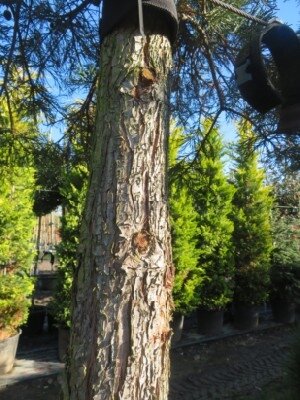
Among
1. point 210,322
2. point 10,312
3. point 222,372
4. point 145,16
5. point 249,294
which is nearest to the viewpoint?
point 145,16

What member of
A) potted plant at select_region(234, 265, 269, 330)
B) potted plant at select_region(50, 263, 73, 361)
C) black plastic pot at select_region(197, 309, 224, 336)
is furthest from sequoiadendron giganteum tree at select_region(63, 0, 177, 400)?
potted plant at select_region(234, 265, 269, 330)

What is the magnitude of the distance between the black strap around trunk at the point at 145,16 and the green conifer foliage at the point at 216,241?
5451mm

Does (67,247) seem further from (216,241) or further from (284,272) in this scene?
(284,272)

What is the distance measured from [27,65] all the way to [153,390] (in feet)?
6.86

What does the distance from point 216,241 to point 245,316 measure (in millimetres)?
1513

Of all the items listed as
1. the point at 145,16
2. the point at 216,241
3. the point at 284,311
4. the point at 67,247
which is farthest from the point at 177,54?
the point at 284,311

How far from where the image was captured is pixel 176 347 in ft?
20.3

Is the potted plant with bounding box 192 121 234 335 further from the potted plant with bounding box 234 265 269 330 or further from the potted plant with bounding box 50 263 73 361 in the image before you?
the potted plant with bounding box 50 263 73 361

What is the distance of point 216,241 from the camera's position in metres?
7.20

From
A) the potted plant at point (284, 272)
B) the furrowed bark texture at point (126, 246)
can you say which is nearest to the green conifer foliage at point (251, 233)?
the potted plant at point (284, 272)

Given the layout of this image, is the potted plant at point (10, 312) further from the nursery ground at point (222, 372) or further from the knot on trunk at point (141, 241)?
the knot on trunk at point (141, 241)

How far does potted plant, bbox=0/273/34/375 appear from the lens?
481cm

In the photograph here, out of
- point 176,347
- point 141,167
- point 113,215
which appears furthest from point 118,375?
point 176,347

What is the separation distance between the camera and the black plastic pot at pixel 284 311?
8.20 m
